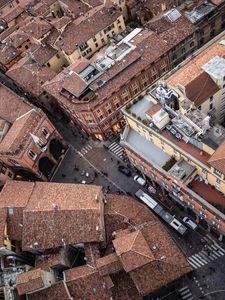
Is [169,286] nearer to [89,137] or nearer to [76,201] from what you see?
[76,201]

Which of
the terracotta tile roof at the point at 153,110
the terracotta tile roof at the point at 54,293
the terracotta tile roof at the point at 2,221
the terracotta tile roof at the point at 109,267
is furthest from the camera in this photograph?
the terracotta tile roof at the point at 2,221

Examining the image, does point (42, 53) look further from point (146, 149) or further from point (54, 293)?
point (54, 293)

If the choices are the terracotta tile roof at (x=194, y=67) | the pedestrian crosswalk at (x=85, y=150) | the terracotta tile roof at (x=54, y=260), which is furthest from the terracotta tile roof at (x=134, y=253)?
the pedestrian crosswalk at (x=85, y=150)

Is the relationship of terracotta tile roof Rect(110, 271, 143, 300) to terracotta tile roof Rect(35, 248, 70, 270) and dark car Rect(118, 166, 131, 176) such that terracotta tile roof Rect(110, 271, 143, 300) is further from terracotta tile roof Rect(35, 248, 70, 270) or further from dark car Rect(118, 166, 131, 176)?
dark car Rect(118, 166, 131, 176)

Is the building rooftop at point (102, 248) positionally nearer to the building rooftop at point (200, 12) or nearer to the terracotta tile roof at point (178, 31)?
the terracotta tile roof at point (178, 31)

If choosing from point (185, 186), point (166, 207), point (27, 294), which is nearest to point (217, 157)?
point (185, 186)
